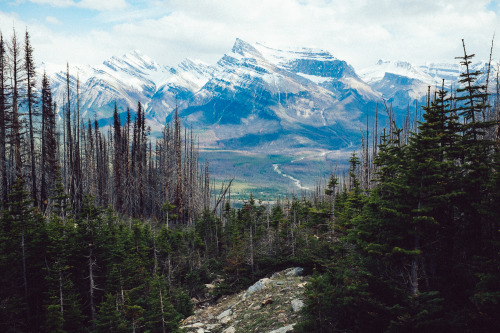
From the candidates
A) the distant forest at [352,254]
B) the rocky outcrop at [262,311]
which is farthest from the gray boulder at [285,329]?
the distant forest at [352,254]

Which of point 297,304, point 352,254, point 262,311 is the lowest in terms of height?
point 262,311

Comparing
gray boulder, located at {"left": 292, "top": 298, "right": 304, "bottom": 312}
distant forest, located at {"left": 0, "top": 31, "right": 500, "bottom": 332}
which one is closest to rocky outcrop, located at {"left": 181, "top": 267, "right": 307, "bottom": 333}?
gray boulder, located at {"left": 292, "top": 298, "right": 304, "bottom": 312}

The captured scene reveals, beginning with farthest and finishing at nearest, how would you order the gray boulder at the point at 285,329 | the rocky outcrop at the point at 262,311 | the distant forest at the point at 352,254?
the rocky outcrop at the point at 262,311
the gray boulder at the point at 285,329
the distant forest at the point at 352,254

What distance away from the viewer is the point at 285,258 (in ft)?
72.1

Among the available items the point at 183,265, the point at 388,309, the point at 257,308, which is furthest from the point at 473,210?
the point at 183,265

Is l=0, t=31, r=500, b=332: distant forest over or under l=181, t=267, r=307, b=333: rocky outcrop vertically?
over

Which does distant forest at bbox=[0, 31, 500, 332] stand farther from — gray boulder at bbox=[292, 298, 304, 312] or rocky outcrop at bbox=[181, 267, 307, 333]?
gray boulder at bbox=[292, 298, 304, 312]

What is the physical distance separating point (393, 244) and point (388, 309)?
177 centimetres

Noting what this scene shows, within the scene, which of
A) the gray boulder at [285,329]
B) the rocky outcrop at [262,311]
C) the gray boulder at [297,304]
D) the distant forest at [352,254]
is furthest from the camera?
the gray boulder at [297,304]

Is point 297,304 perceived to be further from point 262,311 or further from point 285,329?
point 285,329

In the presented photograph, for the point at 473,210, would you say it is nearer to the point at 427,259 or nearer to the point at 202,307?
the point at 427,259

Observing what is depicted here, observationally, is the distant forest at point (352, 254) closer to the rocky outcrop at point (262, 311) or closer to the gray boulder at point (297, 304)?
the rocky outcrop at point (262, 311)

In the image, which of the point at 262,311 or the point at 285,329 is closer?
the point at 285,329

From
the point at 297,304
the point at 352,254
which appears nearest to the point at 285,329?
the point at 297,304
